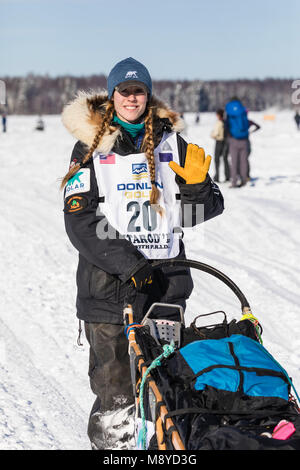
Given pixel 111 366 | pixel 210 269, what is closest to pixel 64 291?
pixel 111 366

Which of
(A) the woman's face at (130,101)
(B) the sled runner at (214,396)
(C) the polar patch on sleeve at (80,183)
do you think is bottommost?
(B) the sled runner at (214,396)

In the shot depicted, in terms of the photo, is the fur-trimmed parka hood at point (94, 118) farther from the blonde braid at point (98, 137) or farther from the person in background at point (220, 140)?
the person in background at point (220, 140)

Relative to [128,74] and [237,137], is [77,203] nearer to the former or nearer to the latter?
[128,74]

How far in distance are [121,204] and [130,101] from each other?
0.49 metres

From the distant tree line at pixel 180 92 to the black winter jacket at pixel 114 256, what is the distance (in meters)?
91.7

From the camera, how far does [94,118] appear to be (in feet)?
9.27

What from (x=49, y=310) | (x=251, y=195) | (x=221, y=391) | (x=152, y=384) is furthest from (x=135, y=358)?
(x=251, y=195)

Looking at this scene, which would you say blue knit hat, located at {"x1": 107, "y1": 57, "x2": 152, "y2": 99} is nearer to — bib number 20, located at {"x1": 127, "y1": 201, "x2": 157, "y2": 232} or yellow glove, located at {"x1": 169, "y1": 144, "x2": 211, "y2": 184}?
yellow glove, located at {"x1": 169, "y1": 144, "x2": 211, "y2": 184}

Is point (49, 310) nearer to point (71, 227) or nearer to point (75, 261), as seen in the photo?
point (75, 261)

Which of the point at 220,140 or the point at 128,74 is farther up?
the point at 128,74

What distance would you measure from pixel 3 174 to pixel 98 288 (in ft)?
36.0

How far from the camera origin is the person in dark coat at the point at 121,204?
8.98ft

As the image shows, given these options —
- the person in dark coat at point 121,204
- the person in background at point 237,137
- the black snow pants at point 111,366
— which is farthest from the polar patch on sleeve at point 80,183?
the person in background at point 237,137

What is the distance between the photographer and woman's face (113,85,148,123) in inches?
109
